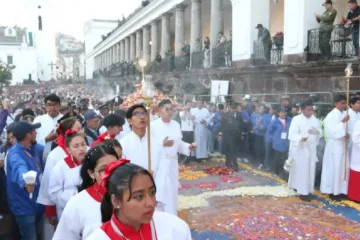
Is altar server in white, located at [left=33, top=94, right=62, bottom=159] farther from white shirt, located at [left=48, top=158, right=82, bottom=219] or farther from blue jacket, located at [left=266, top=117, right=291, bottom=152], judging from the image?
blue jacket, located at [left=266, top=117, right=291, bottom=152]

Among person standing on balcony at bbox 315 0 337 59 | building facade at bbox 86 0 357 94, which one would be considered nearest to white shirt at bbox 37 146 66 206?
building facade at bbox 86 0 357 94

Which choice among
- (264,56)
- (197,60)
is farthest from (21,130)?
(197,60)

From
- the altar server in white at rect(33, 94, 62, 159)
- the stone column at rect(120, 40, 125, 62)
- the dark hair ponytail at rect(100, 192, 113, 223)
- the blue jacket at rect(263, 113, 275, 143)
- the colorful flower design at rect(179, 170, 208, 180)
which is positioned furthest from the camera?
the stone column at rect(120, 40, 125, 62)

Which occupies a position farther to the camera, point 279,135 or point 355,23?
point 355,23

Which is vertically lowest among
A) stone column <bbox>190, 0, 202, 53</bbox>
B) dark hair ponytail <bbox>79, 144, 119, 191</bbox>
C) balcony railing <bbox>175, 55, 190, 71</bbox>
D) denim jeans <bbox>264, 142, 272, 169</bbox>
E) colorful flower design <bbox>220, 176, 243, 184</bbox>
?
colorful flower design <bbox>220, 176, 243, 184</bbox>

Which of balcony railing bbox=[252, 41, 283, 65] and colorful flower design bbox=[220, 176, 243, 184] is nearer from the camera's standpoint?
colorful flower design bbox=[220, 176, 243, 184]

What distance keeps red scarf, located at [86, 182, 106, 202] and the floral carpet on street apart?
10.3ft

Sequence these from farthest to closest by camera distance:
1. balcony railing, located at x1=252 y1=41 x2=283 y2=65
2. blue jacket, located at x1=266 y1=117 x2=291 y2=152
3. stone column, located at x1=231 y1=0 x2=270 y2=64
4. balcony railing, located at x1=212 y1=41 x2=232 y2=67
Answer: balcony railing, located at x1=212 y1=41 x2=232 y2=67
stone column, located at x1=231 y1=0 x2=270 y2=64
balcony railing, located at x1=252 y1=41 x2=283 y2=65
blue jacket, located at x1=266 y1=117 x2=291 y2=152

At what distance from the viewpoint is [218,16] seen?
18203mm

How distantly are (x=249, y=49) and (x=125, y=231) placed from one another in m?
14.2

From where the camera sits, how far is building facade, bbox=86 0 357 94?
11301mm

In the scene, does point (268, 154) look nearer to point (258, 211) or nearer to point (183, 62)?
point (258, 211)

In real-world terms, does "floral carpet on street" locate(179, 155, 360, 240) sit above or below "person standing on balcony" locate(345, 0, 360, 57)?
below

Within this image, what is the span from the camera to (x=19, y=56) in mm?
91125
